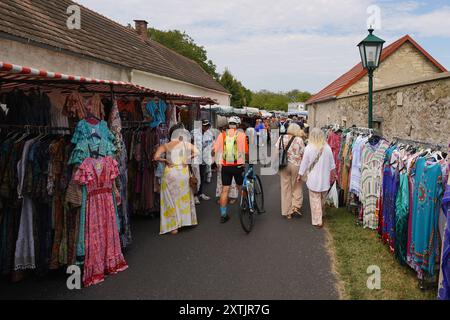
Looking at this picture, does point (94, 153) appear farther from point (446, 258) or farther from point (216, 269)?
point (446, 258)

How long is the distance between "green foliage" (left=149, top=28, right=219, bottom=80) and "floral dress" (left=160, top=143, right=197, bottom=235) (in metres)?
49.3

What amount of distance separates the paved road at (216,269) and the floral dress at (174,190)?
0.28 m

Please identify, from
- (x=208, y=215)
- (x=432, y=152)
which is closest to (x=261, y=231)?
(x=208, y=215)

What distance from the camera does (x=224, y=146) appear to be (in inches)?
268

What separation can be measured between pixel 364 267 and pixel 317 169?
2235 mm

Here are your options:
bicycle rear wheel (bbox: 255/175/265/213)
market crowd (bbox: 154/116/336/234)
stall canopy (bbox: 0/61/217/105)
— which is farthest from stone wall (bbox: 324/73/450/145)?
stall canopy (bbox: 0/61/217/105)

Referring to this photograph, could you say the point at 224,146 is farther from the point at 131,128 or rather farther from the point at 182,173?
the point at 131,128

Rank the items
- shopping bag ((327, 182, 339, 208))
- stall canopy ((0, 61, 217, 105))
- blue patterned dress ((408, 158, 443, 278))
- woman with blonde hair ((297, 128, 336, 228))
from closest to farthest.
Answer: stall canopy ((0, 61, 217, 105))
blue patterned dress ((408, 158, 443, 278))
woman with blonde hair ((297, 128, 336, 228))
shopping bag ((327, 182, 339, 208))

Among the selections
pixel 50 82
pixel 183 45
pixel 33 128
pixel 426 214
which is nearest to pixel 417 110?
pixel 426 214

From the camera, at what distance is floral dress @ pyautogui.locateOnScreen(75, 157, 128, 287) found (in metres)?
4.25

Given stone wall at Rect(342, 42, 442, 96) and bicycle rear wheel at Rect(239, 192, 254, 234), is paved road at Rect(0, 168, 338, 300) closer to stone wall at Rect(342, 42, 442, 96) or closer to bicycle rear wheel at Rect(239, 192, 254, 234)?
bicycle rear wheel at Rect(239, 192, 254, 234)

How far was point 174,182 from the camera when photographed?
241 inches

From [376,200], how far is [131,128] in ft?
15.9

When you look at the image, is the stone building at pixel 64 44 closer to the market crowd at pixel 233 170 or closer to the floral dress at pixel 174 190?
the market crowd at pixel 233 170
